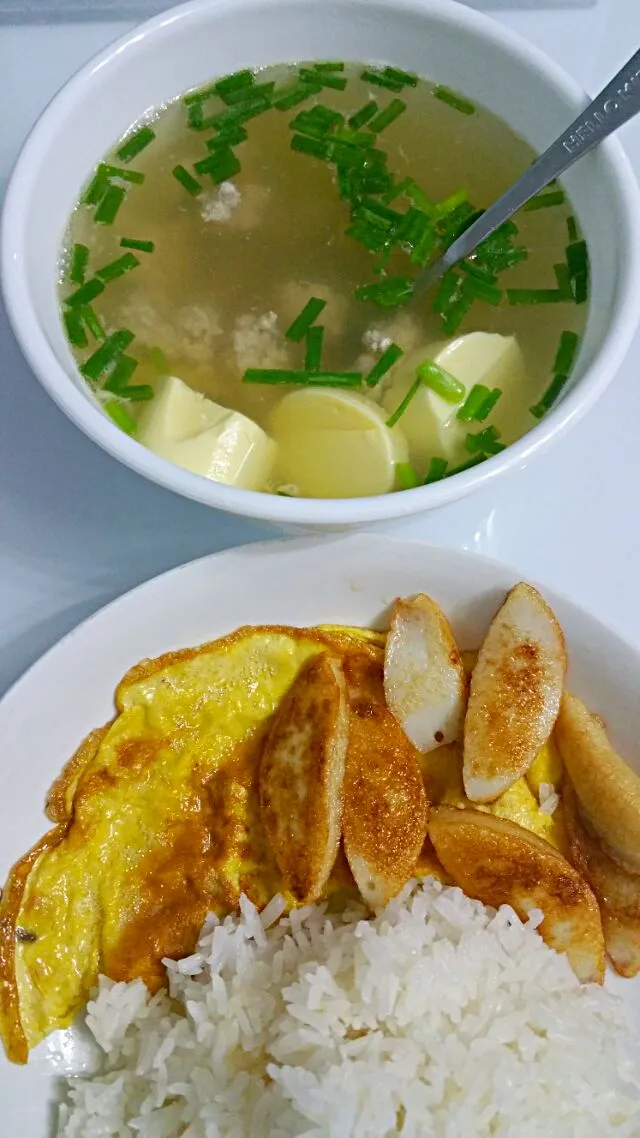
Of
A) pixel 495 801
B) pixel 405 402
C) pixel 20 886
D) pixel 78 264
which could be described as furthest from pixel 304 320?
pixel 20 886

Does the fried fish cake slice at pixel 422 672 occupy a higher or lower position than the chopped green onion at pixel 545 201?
lower

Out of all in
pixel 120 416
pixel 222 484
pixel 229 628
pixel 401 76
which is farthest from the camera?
pixel 229 628

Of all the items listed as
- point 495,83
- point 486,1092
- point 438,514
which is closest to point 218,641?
point 438,514

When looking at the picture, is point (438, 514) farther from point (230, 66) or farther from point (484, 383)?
point (230, 66)

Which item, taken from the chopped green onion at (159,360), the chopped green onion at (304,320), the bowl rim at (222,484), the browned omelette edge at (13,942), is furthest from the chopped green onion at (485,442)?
the browned omelette edge at (13,942)

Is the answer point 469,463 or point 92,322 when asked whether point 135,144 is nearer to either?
point 92,322

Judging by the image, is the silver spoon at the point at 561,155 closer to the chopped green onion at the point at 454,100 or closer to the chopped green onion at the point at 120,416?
the chopped green onion at the point at 454,100
